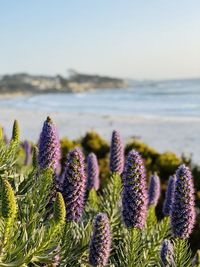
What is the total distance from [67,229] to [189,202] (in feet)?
2.30

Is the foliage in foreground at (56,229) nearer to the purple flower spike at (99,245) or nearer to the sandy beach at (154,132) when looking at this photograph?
the purple flower spike at (99,245)

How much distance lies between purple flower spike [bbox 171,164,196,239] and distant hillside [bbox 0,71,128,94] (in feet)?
327

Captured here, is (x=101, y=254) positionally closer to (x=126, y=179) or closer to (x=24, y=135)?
(x=126, y=179)

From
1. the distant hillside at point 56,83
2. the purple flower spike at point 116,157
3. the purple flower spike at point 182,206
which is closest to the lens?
the purple flower spike at point 182,206

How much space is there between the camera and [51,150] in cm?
270

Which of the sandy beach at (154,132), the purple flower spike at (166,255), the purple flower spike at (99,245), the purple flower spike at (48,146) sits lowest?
the sandy beach at (154,132)

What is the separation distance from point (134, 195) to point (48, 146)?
0.61 metres

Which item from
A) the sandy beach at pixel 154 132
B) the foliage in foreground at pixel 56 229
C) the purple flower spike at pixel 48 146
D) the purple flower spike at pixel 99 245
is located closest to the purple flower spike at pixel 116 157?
the foliage in foreground at pixel 56 229

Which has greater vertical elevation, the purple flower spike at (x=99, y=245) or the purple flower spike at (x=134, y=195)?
the purple flower spike at (x=134, y=195)

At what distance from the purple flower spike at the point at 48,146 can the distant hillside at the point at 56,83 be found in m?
99.3

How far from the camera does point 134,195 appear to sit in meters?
2.43

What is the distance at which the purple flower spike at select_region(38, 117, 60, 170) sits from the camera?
2.68 metres

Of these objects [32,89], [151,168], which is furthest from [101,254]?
[32,89]

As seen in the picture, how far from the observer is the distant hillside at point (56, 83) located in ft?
352
